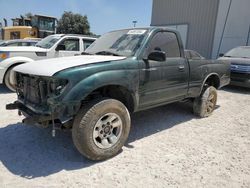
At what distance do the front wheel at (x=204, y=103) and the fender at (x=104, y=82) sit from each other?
2.20 meters

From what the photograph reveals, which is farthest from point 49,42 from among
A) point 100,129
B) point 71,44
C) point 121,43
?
point 100,129

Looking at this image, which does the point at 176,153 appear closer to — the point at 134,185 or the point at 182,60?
the point at 134,185

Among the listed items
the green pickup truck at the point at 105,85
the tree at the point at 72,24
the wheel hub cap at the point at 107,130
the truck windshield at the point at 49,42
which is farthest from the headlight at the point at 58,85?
the tree at the point at 72,24

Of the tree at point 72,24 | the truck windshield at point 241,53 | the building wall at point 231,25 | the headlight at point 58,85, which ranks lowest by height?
the headlight at point 58,85

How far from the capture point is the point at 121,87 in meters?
3.60

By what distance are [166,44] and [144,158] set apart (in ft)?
7.12

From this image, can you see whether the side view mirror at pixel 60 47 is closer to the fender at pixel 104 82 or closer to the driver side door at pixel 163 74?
the driver side door at pixel 163 74

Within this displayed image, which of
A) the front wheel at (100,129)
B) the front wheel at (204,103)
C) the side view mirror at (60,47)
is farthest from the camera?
the side view mirror at (60,47)

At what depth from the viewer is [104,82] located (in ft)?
10.7

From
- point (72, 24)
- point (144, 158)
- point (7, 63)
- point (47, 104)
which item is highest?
point (72, 24)

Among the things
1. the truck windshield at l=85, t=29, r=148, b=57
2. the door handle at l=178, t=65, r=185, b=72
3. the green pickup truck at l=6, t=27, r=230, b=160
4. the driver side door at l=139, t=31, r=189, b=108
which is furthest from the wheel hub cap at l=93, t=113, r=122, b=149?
the door handle at l=178, t=65, r=185, b=72

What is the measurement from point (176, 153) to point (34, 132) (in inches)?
98.8

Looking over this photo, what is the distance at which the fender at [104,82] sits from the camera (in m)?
3.00

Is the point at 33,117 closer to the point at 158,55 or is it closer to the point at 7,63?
the point at 158,55
